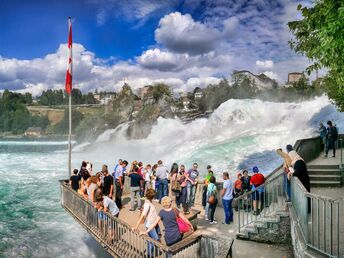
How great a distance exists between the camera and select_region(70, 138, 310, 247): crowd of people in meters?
7.62

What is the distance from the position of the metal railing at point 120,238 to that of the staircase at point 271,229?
191 centimetres

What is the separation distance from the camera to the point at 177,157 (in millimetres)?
38375

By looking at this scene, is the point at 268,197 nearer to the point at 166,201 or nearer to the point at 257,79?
the point at 166,201

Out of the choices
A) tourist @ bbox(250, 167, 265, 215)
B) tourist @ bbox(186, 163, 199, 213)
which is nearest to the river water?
tourist @ bbox(186, 163, 199, 213)

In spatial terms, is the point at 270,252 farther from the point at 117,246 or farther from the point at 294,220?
the point at 117,246

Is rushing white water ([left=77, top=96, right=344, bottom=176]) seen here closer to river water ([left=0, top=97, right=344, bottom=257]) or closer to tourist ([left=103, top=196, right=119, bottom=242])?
river water ([left=0, top=97, right=344, bottom=257])

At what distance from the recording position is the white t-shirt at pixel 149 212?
7.91 m

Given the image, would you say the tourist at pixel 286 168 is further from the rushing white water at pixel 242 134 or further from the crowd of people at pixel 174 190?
the rushing white water at pixel 242 134

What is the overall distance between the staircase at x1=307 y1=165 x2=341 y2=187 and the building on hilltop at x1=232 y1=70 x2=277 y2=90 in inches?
3616

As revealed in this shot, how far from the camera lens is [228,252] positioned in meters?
7.15

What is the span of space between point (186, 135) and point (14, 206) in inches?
1075

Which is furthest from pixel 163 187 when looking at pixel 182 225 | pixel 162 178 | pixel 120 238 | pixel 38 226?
pixel 38 226

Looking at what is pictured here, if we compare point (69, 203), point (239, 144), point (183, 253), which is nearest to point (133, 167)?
point (69, 203)

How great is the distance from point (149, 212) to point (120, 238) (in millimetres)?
2085
